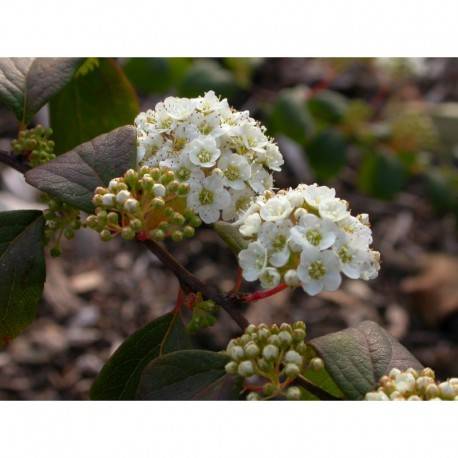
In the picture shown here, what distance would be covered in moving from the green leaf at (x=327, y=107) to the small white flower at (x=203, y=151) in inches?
90.4

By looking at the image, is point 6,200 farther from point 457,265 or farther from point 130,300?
point 457,265

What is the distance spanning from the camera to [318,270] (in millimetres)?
1106

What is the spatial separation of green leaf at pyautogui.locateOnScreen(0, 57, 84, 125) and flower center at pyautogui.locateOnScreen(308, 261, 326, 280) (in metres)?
0.75

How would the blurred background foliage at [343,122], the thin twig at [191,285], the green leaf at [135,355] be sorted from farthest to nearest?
the blurred background foliage at [343,122]
the green leaf at [135,355]
the thin twig at [191,285]

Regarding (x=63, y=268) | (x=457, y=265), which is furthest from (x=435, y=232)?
(x=63, y=268)

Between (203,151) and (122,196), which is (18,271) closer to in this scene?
(122,196)

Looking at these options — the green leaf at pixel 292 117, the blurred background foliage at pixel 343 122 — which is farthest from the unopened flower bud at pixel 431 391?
the green leaf at pixel 292 117

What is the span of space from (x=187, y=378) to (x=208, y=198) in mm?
327

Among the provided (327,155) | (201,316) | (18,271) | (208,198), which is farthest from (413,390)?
(327,155)

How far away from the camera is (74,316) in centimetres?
297

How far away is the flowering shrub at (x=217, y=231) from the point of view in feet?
3.64

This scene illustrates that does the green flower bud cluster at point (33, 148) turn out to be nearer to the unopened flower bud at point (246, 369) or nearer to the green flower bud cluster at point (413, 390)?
the unopened flower bud at point (246, 369)

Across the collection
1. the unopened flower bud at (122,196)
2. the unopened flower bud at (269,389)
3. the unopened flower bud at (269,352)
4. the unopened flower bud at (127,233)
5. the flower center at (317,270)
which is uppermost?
the unopened flower bud at (122,196)

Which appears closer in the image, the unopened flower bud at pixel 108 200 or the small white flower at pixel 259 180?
the unopened flower bud at pixel 108 200
